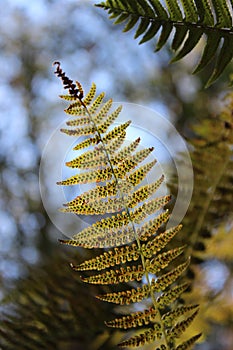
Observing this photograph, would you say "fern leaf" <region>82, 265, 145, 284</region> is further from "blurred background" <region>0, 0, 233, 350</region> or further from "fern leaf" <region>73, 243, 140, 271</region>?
"blurred background" <region>0, 0, 233, 350</region>

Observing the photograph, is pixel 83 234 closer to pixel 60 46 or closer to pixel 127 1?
pixel 127 1

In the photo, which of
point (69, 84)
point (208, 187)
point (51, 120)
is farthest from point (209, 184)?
point (51, 120)

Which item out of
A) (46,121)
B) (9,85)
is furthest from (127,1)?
(9,85)

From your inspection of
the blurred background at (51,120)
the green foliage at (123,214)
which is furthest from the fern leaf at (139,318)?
the blurred background at (51,120)

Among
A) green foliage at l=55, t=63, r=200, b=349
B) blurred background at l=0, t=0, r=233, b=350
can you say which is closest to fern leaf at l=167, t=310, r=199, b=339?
green foliage at l=55, t=63, r=200, b=349

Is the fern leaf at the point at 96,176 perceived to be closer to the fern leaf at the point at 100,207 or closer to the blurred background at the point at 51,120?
the fern leaf at the point at 100,207
